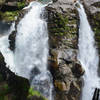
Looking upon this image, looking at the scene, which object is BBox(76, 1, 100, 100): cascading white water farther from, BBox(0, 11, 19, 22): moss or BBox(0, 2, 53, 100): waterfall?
BBox(0, 11, 19, 22): moss

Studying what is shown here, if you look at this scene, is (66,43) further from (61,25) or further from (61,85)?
(61,85)

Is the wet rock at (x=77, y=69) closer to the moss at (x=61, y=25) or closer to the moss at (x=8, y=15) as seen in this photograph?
the moss at (x=61, y=25)

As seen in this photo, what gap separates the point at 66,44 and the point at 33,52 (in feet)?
7.35

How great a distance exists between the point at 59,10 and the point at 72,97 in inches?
245

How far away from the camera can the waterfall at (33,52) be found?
1089 cm

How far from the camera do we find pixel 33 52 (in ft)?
40.5

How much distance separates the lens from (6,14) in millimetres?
16391

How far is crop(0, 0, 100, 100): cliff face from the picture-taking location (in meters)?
10.6

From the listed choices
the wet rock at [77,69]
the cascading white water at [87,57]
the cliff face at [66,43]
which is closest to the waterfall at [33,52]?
the cliff face at [66,43]

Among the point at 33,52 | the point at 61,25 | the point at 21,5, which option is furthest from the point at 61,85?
the point at 21,5

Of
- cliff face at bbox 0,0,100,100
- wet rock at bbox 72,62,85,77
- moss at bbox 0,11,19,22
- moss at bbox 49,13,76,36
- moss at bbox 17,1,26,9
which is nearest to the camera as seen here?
cliff face at bbox 0,0,100,100

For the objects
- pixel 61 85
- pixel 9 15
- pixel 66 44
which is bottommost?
pixel 61 85

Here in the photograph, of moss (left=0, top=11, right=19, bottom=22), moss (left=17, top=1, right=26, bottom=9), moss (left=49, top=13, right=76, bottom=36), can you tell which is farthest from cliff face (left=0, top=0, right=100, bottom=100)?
moss (left=17, top=1, right=26, bottom=9)

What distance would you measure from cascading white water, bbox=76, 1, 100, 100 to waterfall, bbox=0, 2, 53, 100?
2.46 meters
